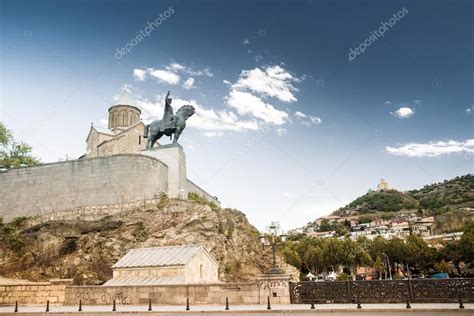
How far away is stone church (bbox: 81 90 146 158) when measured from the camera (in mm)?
57031

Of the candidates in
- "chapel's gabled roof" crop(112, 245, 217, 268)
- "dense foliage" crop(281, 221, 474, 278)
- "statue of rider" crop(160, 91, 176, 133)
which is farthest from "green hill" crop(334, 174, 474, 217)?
"chapel's gabled roof" crop(112, 245, 217, 268)

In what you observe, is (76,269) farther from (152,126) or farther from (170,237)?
(152,126)

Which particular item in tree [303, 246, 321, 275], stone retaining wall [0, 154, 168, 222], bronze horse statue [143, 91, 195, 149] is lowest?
tree [303, 246, 321, 275]

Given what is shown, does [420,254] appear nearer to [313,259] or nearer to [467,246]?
[467,246]

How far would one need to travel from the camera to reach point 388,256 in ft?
237

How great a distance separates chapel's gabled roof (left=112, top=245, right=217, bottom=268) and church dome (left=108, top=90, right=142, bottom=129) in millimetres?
44749

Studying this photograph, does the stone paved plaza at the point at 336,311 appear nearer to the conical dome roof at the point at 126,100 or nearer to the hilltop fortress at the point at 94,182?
the hilltop fortress at the point at 94,182

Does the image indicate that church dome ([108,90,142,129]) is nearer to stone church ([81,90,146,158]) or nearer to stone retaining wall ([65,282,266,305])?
stone church ([81,90,146,158])

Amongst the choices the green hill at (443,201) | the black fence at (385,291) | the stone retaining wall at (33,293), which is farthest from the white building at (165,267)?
the green hill at (443,201)

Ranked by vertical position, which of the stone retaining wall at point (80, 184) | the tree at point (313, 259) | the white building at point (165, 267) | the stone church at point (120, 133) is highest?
the stone church at point (120, 133)

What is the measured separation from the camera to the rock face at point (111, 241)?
30.1m

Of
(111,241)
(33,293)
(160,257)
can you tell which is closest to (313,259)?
(111,241)

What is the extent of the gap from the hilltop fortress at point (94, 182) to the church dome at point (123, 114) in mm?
25136

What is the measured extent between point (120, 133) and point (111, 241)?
2923cm
